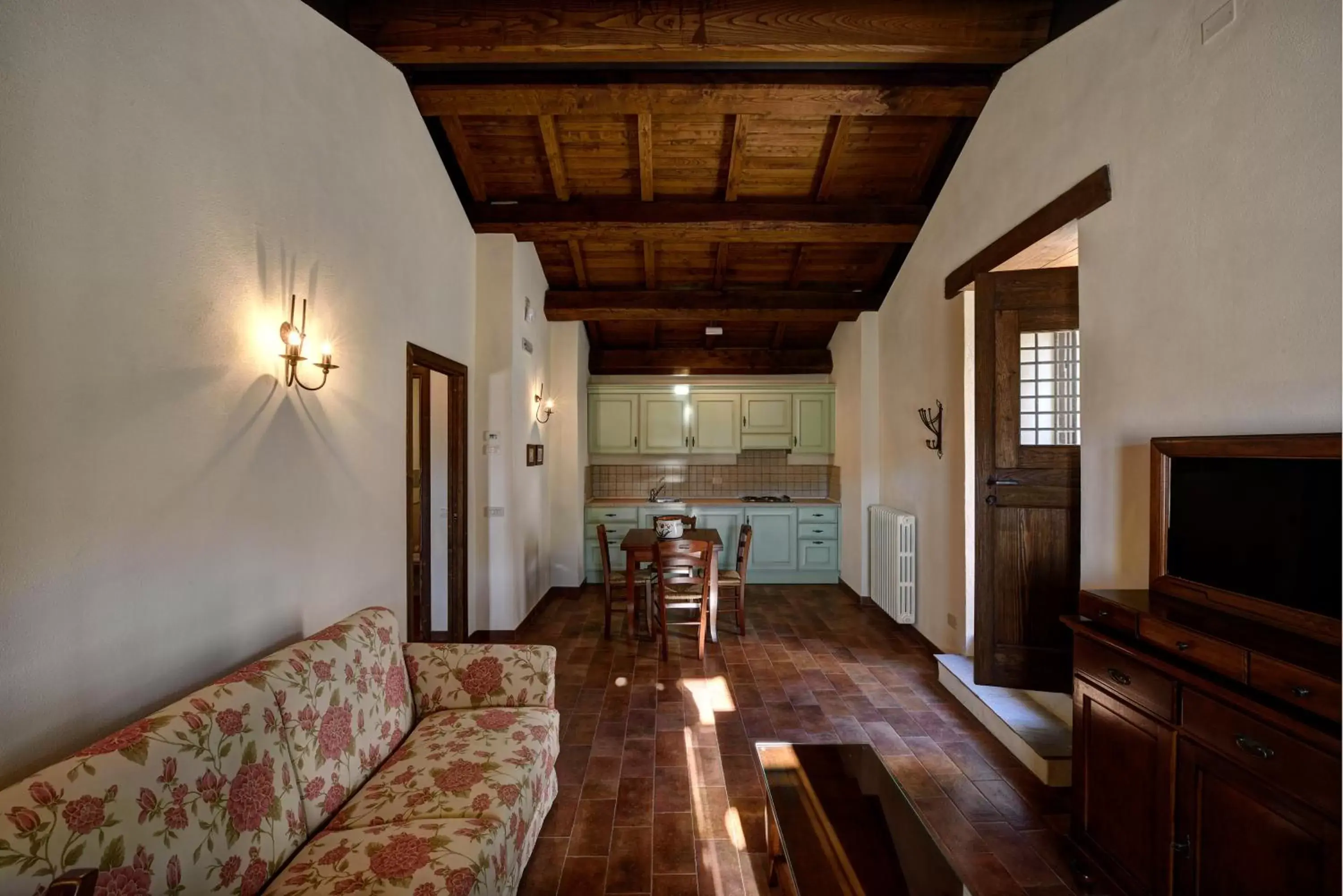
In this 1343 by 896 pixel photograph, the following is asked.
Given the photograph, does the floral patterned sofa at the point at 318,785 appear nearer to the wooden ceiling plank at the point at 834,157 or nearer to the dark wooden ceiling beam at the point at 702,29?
→ the dark wooden ceiling beam at the point at 702,29

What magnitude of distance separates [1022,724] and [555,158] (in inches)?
165

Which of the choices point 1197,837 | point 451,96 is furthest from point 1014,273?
point 451,96

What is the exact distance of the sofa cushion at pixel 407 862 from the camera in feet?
4.20

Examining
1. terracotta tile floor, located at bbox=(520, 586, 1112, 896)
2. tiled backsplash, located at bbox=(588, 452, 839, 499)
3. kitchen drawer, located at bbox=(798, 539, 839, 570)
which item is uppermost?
tiled backsplash, located at bbox=(588, 452, 839, 499)

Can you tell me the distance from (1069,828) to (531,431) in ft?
13.3

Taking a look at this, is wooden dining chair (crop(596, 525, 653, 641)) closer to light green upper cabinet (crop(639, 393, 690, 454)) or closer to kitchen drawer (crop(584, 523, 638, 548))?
kitchen drawer (crop(584, 523, 638, 548))

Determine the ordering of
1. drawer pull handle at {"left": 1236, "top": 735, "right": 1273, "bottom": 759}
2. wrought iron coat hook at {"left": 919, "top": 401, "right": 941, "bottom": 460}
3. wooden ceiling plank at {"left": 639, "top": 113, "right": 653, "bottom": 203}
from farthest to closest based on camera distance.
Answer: wrought iron coat hook at {"left": 919, "top": 401, "right": 941, "bottom": 460}, wooden ceiling plank at {"left": 639, "top": 113, "right": 653, "bottom": 203}, drawer pull handle at {"left": 1236, "top": 735, "right": 1273, "bottom": 759}

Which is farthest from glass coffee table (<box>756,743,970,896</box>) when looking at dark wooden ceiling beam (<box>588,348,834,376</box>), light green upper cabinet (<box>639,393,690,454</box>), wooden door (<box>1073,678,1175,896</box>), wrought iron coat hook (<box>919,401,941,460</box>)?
dark wooden ceiling beam (<box>588,348,834,376</box>)

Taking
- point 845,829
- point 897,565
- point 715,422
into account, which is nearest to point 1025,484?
point 897,565

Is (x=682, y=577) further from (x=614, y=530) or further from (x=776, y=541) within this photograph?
(x=776, y=541)

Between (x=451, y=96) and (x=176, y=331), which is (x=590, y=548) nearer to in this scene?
(x=451, y=96)

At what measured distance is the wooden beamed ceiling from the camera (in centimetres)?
257

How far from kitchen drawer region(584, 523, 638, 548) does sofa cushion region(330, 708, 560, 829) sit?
11.7 ft

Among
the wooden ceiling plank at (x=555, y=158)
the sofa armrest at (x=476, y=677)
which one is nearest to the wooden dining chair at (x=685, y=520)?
the sofa armrest at (x=476, y=677)
